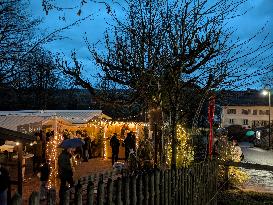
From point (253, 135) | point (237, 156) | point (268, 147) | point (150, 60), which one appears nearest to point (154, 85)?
point (150, 60)

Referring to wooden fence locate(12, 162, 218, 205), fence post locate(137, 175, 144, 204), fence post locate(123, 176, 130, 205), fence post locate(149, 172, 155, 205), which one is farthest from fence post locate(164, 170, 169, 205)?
→ fence post locate(123, 176, 130, 205)

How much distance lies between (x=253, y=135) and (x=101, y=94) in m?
50.5

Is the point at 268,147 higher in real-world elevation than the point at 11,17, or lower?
lower

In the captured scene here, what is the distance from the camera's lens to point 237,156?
17672 millimetres

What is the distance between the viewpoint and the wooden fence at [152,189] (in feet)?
17.1

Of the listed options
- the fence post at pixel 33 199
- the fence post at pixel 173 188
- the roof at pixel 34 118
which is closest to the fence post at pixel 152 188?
the fence post at pixel 173 188

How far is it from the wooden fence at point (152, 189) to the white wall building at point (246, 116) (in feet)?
241

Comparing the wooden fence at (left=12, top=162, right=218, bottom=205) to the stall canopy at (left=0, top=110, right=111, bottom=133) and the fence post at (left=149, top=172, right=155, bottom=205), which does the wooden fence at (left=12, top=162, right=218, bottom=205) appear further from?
the stall canopy at (left=0, top=110, right=111, bottom=133)

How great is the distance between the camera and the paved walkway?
16080 millimetres

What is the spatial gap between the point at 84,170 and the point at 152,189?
52.4 ft

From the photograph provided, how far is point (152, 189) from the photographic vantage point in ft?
22.6

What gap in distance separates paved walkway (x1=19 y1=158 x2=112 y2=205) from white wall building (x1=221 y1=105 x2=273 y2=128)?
5819 cm

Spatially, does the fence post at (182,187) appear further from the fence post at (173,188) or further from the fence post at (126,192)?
the fence post at (126,192)

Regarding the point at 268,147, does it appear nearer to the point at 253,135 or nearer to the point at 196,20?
the point at 253,135
